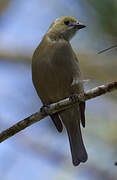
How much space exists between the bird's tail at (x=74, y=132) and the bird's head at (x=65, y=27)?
91cm

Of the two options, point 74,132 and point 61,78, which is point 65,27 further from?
point 74,132

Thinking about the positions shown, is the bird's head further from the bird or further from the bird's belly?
the bird's belly

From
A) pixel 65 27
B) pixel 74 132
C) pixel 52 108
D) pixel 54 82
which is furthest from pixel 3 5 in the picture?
pixel 52 108

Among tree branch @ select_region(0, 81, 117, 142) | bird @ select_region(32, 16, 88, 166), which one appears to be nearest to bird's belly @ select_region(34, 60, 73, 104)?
bird @ select_region(32, 16, 88, 166)

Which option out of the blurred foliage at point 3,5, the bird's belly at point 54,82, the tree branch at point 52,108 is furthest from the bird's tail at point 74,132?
the blurred foliage at point 3,5

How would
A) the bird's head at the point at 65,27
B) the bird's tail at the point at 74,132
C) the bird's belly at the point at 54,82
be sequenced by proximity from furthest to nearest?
the bird's head at the point at 65,27 < the bird's tail at the point at 74,132 < the bird's belly at the point at 54,82

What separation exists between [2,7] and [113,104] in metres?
2.52

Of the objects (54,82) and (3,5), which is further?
(3,5)

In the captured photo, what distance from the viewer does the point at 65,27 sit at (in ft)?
17.7

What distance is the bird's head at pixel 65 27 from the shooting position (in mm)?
5284

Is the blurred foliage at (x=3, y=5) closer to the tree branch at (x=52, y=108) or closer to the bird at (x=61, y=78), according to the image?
the bird at (x=61, y=78)

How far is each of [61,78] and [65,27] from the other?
33.4 inches

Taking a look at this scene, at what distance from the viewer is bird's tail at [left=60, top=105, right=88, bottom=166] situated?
5082 mm

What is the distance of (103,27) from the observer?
5.73 metres
